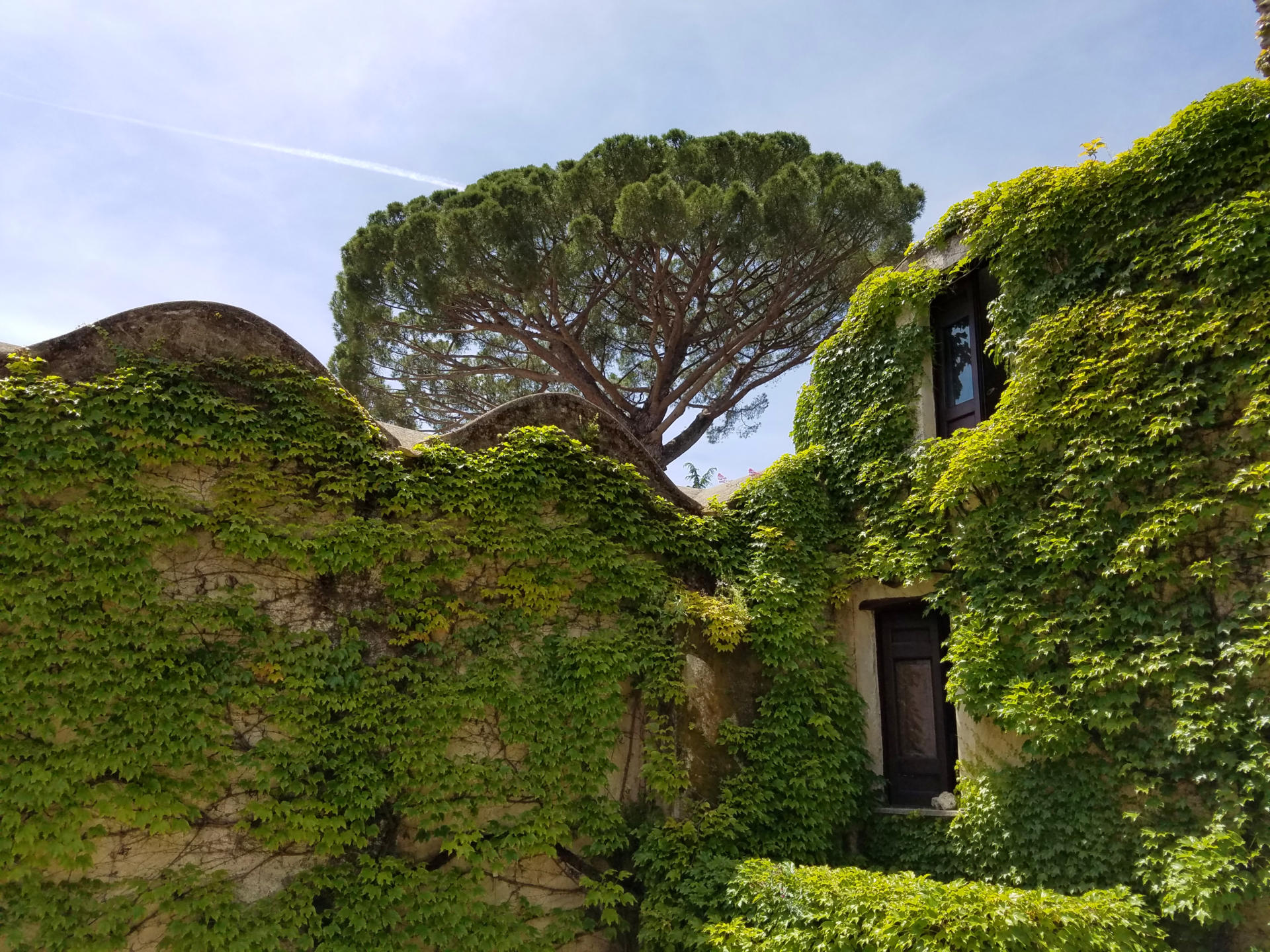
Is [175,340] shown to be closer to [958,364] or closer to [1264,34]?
[958,364]

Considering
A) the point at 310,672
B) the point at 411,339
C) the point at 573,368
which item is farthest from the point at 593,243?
Result: the point at 310,672

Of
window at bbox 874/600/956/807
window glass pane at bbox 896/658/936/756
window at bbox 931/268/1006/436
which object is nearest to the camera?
window at bbox 874/600/956/807

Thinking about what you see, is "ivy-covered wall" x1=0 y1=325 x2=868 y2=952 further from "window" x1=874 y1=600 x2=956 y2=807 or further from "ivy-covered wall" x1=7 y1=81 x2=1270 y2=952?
"window" x1=874 y1=600 x2=956 y2=807

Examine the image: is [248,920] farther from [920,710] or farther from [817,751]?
[920,710]

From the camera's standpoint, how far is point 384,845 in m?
6.26

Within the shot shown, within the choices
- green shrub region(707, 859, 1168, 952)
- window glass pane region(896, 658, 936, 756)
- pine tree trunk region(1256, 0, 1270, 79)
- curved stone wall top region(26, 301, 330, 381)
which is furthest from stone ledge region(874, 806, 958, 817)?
pine tree trunk region(1256, 0, 1270, 79)

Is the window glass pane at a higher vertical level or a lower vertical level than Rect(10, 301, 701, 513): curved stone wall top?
lower

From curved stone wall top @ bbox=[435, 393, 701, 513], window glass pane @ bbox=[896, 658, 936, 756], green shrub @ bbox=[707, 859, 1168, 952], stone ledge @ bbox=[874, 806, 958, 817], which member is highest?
curved stone wall top @ bbox=[435, 393, 701, 513]

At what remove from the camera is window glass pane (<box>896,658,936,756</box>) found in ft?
25.8

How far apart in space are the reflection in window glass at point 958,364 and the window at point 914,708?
216 centimetres

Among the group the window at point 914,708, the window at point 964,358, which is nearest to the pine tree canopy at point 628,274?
the window at point 964,358

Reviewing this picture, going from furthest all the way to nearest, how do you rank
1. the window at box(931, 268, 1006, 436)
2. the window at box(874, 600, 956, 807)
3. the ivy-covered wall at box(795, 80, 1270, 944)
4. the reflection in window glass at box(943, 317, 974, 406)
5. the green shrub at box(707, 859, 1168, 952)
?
1. the reflection in window glass at box(943, 317, 974, 406)
2. the window at box(931, 268, 1006, 436)
3. the window at box(874, 600, 956, 807)
4. the ivy-covered wall at box(795, 80, 1270, 944)
5. the green shrub at box(707, 859, 1168, 952)

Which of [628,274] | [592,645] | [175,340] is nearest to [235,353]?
[175,340]

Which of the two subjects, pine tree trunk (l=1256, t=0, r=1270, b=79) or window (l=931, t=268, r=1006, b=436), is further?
window (l=931, t=268, r=1006, b=436)
